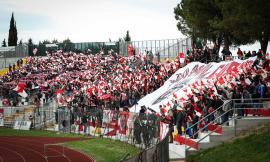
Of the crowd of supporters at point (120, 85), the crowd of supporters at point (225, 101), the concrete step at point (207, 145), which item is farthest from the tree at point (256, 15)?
the concrete step at point (207, 145)

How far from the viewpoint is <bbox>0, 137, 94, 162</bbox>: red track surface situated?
2650cm

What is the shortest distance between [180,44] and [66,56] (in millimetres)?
18598

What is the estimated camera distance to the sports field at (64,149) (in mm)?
26453

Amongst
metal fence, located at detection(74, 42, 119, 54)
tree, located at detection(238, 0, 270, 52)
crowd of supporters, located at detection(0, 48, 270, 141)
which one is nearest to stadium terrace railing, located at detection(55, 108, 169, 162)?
crowd of supporters, located at detection(0, 48, 270, 141)

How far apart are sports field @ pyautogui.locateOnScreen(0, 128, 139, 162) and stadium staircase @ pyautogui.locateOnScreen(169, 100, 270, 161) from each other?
3306 mm

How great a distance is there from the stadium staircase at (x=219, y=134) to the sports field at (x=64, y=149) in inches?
130

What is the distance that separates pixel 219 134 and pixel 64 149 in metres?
10.8

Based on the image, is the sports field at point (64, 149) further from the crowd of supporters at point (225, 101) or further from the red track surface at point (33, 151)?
the crowd of supporters at point (225, 101)

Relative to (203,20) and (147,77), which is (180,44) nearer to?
(203,20)

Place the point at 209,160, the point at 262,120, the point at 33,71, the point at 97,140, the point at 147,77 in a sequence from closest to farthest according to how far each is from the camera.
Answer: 1. the point at 209,160
2. the point at 262,120
3. the point at 97,140
4. the point at 147,77
5. the point at 33,71

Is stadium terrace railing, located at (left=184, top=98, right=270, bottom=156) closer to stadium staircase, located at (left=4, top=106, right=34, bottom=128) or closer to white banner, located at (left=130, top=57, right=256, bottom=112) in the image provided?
white banner, located at (left=130, top=57, right=256, bottom=112)

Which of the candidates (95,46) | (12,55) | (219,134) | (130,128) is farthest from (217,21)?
(12,55)

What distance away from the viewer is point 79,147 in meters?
30.6

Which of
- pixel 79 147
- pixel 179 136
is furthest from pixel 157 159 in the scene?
pixel 79 147
